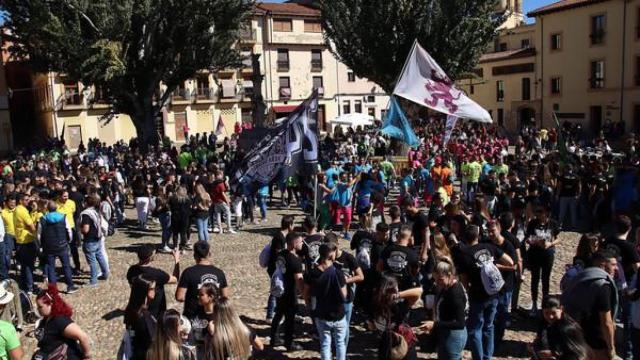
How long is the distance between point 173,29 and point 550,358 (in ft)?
83.0

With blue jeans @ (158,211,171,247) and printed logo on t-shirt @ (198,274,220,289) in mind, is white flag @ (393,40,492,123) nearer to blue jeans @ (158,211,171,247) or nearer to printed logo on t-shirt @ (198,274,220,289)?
blue jeans @ (158,211,171,247)

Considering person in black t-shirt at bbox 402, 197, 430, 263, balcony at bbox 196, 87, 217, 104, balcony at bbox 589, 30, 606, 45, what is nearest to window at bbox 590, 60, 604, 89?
balcony at bbox 589, 30, 606, 45

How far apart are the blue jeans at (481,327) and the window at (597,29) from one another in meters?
39.3

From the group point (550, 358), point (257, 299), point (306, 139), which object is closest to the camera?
point (550, 358)

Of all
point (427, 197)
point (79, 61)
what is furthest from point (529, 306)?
point (79, 61)

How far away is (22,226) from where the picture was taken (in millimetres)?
9625

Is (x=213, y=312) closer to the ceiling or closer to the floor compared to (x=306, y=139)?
closer to the floor

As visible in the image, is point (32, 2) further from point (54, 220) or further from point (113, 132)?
point (113, 132)

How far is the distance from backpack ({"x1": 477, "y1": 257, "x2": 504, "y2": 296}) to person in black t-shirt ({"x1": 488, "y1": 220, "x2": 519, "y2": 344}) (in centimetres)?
60

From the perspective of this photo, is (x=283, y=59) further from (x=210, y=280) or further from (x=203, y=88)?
(x=210, y=280)

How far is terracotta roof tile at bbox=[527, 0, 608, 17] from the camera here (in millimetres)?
40334

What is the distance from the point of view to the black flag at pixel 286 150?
1005 centimetres

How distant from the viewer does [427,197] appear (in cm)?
1516

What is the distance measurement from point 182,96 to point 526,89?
29.3 metres
